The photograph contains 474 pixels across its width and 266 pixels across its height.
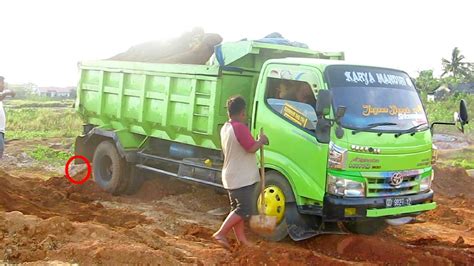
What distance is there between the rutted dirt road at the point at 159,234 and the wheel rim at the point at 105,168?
30 cm

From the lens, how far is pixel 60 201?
886cm

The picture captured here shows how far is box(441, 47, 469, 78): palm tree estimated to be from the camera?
66938mm

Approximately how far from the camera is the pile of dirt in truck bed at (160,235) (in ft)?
18.1

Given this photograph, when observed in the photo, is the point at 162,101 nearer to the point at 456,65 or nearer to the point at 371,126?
the point at 371,126

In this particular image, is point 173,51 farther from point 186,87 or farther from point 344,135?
point 344,135

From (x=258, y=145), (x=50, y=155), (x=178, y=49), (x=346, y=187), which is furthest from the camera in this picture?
(x=50, y=155)

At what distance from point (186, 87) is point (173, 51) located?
247 cm

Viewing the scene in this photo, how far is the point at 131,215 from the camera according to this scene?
8.05m

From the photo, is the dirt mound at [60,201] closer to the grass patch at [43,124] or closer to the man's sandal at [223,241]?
the man's sandal at [223,241]

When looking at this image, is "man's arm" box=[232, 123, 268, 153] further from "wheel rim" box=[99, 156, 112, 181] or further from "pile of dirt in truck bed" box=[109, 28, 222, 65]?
"wheel rim" box=[99, 156, 112, 181]

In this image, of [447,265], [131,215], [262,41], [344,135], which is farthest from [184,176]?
[447,265]

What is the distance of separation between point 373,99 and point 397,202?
1.22 m

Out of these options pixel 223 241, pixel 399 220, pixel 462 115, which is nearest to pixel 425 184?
pixel 399 220

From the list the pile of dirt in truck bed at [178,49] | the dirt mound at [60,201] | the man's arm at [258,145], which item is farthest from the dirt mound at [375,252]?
the pile of dirt in truck bed at [178,49]
